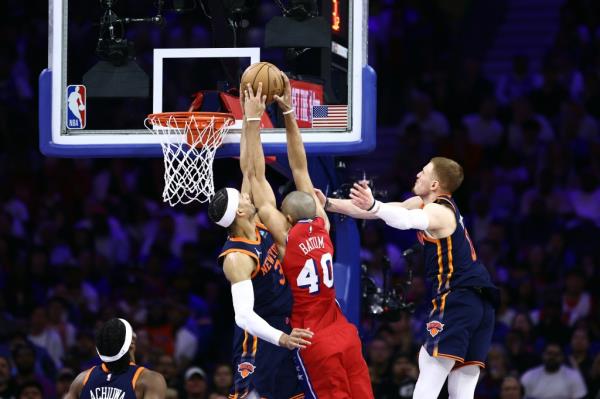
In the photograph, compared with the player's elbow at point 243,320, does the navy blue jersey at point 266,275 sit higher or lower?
higher

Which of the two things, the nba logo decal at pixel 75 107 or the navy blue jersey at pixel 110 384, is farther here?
the nba logo decal at pixel 75 107

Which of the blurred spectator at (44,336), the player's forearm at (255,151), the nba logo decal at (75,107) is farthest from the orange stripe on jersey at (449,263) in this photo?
the blurred spectator at (44,336)

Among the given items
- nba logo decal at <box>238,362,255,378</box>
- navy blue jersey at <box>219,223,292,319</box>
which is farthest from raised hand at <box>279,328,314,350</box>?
nba logo decal at <box>238,362,255,378</box>

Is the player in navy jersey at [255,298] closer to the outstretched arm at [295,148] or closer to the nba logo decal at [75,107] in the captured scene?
the outstretched arm at [295,148]

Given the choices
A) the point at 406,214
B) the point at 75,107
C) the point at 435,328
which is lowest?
the point at 435,328

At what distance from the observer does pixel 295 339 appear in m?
9.46

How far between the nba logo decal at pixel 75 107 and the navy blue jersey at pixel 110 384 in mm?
2173

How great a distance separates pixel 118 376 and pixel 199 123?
2110 millimetres

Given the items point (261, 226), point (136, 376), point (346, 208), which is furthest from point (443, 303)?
point (136, 376)

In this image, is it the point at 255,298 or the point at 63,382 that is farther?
the point at 63,382

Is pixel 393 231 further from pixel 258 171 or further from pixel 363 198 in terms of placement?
pixel 363 198

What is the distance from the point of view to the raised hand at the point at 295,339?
31.0 ft

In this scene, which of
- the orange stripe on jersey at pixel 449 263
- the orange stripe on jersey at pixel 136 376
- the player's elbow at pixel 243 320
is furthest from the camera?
the orange stripe on jersey at pixel 449 263

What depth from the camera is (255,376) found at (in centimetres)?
1020
